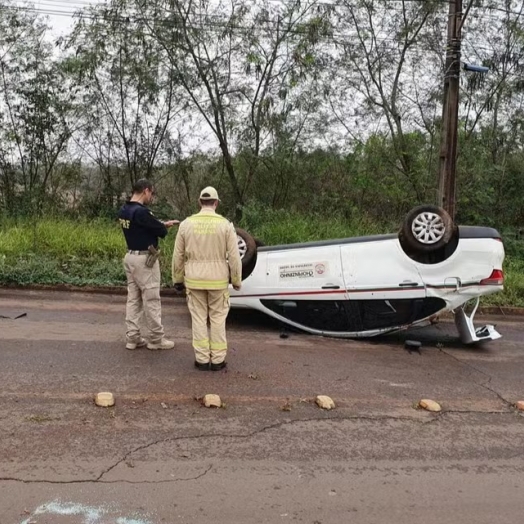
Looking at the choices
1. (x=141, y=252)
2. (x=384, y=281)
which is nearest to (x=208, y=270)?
(x=141, y=252)

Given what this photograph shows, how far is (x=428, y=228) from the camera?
6547 mm

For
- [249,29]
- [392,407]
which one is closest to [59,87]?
[249,29]

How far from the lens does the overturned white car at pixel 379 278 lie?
6590 mm

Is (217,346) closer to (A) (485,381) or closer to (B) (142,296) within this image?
(B) (142,296)

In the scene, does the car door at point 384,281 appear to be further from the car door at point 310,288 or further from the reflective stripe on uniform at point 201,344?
the reflective stripe on uniform at point 201,344

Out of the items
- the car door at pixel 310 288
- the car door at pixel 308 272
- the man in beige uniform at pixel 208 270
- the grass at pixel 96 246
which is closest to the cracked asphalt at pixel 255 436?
the man in beige uniform at pixel 208 270

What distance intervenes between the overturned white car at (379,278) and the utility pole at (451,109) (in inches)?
176

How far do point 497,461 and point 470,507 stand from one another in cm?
77

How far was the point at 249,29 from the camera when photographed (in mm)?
14398

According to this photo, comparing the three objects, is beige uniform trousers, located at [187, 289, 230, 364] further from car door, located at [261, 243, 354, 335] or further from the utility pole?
the utility pole

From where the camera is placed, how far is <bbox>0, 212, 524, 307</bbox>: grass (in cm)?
965

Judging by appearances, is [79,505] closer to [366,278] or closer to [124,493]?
[124,493]

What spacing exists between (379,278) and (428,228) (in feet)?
2.58

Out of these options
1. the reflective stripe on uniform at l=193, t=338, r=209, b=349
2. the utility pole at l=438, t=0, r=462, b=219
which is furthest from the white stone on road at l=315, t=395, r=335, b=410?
the utility pole at l=438, t=0, r=462, b=219
